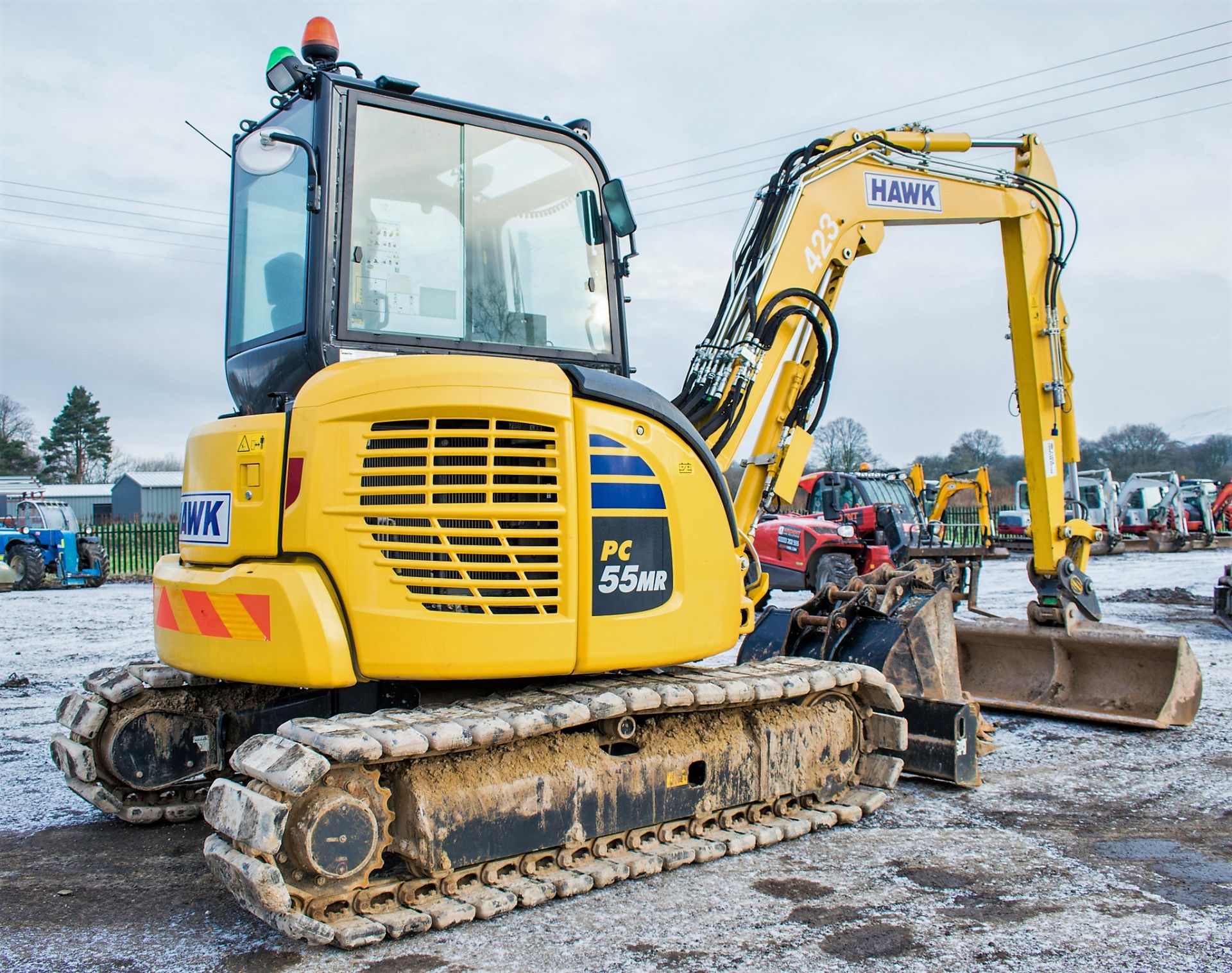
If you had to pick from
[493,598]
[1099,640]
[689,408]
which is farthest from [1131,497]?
[493,598]

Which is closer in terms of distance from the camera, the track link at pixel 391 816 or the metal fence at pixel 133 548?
the track link at pixel 391 816

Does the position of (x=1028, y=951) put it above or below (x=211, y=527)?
below

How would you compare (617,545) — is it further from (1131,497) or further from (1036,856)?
(1131,497)

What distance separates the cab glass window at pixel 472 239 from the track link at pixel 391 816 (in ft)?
4.86

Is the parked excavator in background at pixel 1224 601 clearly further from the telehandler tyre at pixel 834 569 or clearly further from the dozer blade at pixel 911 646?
the dozer blade at pixel 911 646

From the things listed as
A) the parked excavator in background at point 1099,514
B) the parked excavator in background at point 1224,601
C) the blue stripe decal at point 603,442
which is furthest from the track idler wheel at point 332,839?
the parked excavator in background at point 1099,514

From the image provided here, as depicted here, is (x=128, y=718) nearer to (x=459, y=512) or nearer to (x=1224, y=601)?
(x=459, y=512)

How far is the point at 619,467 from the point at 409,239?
4.02 ft

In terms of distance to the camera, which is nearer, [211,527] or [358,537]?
[358,537]

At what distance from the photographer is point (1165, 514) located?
1182 inches

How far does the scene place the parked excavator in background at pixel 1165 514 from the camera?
29000 mm

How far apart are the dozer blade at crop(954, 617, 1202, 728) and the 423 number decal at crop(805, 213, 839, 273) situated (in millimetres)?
2870

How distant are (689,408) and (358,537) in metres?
2.36

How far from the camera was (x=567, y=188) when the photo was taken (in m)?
4.55
